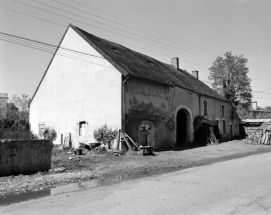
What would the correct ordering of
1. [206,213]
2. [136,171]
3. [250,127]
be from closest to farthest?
[206,213] → [136,171] → [250,127]

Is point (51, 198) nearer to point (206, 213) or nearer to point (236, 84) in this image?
point (206, 213)

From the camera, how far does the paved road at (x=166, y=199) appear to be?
15.9ft

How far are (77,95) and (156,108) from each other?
19.7 ft

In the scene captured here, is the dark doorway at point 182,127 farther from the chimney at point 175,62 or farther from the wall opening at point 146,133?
the chimney at point 175,62

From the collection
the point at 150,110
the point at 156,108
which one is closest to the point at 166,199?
the point at 150,110

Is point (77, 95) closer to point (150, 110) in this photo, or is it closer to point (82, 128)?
point (82, 128)

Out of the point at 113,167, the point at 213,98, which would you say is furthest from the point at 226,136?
the point at 113,167

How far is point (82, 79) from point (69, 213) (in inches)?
588

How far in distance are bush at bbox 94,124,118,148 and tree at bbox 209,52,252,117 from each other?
29.6m

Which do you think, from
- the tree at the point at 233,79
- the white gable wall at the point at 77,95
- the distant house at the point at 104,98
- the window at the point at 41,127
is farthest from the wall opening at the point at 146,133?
the tree at the point at 233,79

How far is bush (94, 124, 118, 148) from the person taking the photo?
1615cm

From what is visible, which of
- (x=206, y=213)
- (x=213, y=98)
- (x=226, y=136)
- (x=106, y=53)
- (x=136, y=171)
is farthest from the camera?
(x=226, y=136)

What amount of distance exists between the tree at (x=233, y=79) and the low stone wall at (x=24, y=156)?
3661cm

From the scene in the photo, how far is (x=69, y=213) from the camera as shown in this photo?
4699mm
